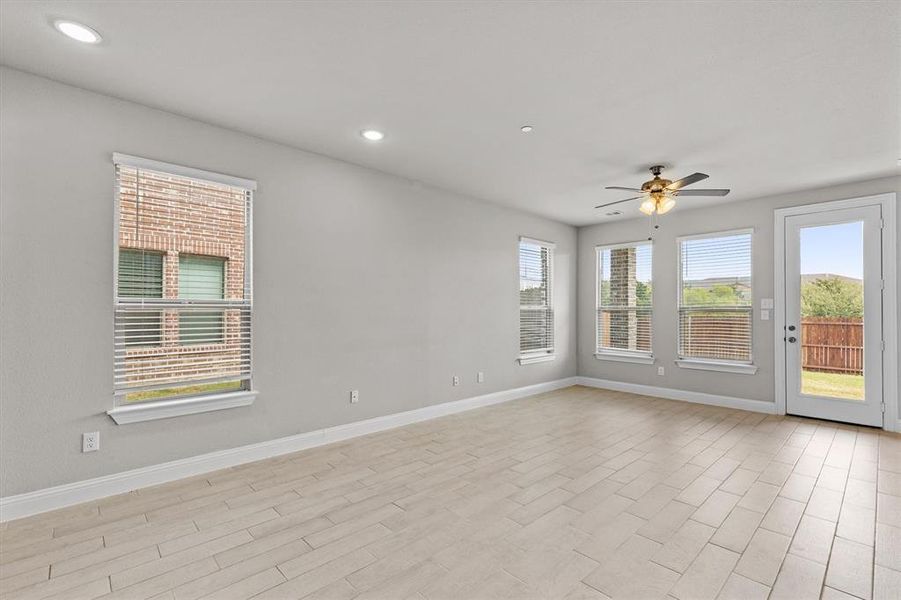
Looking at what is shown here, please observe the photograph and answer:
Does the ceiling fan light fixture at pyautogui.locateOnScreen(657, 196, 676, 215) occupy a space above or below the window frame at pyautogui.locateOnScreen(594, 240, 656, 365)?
above

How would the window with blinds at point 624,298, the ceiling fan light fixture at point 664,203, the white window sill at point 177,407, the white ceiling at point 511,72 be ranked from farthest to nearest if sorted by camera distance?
the window with blinds at point 624,298
the ceiling fan light fixture at point 664,203
the white window sill at point 177,407
the white ceiling at point 511,72

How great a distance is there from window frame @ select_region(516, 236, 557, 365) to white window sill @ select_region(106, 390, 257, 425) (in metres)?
3.88

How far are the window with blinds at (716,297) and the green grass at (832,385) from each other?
0.66m

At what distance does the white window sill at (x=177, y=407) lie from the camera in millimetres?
2957

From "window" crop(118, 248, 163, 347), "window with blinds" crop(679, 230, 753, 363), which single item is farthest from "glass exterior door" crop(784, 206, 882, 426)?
"window" crop(118, 248, 163, 347)

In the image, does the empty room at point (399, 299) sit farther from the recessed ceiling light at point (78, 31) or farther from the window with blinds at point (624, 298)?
the window with blinds at point (624, 298)

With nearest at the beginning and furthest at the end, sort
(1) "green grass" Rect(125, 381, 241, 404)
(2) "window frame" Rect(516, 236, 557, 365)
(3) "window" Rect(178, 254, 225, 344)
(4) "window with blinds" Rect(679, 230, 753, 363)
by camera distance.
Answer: (1) "green grass" Rect(125, 381, 241, 404) → (3) "window" Rect(178, 254, 225, 344) → (4) "window with blinds" Rect(679, 230, 753, 363) → (2) "window frame" Rect(516, 236, 557, 365)

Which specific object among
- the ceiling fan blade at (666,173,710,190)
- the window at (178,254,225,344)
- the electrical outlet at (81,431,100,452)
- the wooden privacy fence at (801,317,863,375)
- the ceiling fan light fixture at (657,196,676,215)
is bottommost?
the electrical outlet at (81,431,100,452)

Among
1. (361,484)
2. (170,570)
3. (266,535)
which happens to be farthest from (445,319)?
(170,570)

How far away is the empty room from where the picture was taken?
2.16 meters

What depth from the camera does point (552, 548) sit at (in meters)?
2.30

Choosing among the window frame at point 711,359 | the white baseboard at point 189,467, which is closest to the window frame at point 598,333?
the window frame at point 711,359

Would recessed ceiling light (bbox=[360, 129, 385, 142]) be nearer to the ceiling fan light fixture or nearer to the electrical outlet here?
the ceiling fan light fixture

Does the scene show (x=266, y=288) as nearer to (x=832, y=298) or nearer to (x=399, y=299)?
(x=399, y=299)
